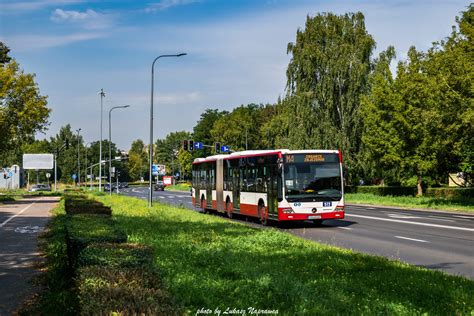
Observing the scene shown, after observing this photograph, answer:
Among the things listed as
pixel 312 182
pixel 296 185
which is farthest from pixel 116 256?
pixel 312 182

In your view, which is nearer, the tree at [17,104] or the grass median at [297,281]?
the grass median at [297,281]

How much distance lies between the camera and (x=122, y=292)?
525cm

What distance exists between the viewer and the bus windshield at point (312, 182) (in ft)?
70.0

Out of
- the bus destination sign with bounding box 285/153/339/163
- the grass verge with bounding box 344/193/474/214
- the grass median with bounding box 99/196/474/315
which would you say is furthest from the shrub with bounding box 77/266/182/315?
the grass verge with bounding box 344/193/474/214

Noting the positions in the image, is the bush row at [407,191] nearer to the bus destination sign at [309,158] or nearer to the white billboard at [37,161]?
the bus destination sign at [309,158]

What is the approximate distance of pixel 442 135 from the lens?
3256 cm

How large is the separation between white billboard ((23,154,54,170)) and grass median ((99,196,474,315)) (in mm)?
86431

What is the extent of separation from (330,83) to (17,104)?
79.9ft

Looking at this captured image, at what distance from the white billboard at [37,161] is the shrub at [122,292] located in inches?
3650

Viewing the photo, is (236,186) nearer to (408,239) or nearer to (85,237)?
(408,239)

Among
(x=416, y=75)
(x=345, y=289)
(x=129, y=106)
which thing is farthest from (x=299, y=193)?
(x=129, y=106)

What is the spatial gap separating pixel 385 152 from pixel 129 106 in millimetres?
26307

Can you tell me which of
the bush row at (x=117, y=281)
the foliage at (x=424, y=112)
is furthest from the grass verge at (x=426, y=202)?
the bush row at (x=117, y=281)

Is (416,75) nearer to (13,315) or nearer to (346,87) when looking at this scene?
(346,87)
